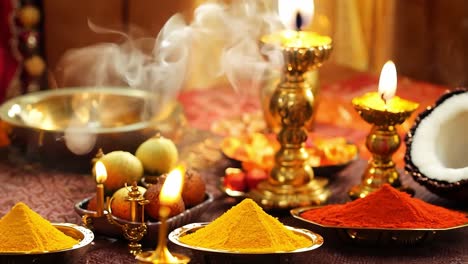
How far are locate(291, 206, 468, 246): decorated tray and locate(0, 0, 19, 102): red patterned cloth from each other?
147 centimetres

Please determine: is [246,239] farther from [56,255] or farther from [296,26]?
[296,26]

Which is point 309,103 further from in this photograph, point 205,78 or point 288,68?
point 205,78

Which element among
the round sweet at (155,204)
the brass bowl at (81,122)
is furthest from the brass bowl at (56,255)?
the brass bowl at (81,122)

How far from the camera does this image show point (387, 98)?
4.87 feet

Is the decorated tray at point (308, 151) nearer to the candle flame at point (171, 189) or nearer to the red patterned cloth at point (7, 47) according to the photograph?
the candle flame at point (171, 189)

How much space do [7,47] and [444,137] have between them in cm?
145

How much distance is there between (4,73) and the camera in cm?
260

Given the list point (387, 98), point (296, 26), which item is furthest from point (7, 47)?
point (387, 98)

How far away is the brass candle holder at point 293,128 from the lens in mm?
1522

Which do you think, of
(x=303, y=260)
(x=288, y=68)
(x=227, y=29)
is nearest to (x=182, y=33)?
(x=227, y=29)

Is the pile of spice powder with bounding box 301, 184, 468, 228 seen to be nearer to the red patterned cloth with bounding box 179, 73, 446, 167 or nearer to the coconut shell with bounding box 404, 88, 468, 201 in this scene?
the coconut shell with bounding box 404, 88, 468, 201

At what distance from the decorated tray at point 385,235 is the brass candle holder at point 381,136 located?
0.56ft

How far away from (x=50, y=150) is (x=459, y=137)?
0.76 metres

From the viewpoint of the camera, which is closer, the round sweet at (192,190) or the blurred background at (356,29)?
the round sweet at (192,190)
